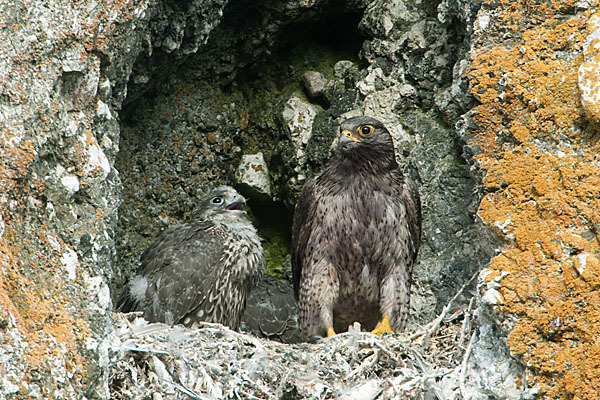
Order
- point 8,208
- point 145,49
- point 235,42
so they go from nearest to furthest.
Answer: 1. point 8,208
2. point 145,49
3. point 235,42

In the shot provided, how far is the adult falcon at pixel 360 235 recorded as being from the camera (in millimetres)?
5215

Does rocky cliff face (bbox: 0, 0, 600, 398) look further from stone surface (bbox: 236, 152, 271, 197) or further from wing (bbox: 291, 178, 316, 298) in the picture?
stone surface (bbox: 236, 152, 271, 197)

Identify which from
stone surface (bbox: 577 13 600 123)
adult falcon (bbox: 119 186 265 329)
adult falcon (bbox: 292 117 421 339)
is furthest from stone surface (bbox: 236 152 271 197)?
stone surface (bbox: 577 13 600 123)

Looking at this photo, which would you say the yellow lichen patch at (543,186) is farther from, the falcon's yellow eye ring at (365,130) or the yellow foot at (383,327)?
the yellow foot at (383,327)

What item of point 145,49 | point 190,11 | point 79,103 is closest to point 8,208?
point 79,103

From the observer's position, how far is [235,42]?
6191 mm

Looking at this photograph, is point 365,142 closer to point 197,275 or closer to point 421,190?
point 421,190

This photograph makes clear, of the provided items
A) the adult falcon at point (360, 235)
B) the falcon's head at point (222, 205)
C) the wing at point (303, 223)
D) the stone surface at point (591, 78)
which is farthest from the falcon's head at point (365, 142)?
the stone surface at point (591, 78)

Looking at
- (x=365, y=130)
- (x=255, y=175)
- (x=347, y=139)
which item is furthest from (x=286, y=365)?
(x=255, y=175)

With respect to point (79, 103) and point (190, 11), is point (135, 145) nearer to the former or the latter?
point (190, 11)

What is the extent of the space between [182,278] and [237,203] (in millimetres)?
849

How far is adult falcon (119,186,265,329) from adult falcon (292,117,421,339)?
1.87 ft

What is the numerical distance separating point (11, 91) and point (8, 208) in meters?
0.56

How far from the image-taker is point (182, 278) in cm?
555
